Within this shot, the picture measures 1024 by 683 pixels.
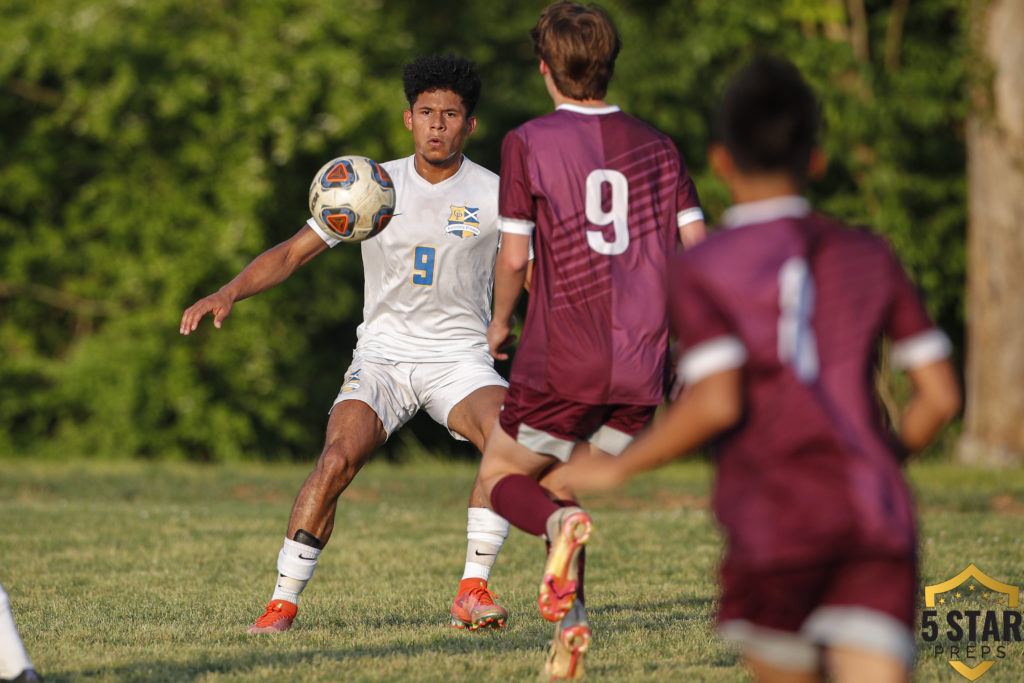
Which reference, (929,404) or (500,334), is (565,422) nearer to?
(500,334)

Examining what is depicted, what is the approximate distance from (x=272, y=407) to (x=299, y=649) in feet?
47.0

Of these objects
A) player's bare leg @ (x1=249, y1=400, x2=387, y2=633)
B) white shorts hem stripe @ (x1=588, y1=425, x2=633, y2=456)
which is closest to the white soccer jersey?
player's bare leg @ (x1=249, y1=400, x2=387, y2=633)

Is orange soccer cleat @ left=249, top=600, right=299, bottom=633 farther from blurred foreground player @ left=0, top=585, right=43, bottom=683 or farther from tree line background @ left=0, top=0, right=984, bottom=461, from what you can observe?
tree line background @ left=0, top=0, right=984, bottom=461

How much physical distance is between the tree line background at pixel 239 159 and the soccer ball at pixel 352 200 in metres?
12.5

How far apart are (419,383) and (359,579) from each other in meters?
1.73

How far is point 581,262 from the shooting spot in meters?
4.24

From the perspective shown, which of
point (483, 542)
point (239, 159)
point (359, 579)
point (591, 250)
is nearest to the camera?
point (591, 250)

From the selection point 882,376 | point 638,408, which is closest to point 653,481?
point 882,376

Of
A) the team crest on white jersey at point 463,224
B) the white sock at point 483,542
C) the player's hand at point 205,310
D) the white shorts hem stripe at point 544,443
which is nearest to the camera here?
the white shorts hem stripe at point 544,443

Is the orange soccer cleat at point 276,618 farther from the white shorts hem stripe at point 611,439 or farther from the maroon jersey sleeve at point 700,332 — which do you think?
the maroon jersey sleeve at point 700,332

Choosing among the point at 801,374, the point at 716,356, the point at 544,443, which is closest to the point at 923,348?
the point at 801,374

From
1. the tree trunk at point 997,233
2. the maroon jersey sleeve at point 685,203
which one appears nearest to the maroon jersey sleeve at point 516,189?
the maroon jersey sleeve at point 685,203

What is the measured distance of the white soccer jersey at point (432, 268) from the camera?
5.93m

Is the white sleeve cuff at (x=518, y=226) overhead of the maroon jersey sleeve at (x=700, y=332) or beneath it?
overhead
